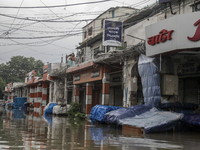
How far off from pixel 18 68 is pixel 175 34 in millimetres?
81251

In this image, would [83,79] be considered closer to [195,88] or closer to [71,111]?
[71,111]

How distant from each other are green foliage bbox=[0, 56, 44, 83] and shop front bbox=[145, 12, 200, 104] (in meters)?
74.3

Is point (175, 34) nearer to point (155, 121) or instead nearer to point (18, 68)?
point (155, 121)

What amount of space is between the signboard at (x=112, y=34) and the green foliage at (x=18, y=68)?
232 feet

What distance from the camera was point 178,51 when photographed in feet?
44.7

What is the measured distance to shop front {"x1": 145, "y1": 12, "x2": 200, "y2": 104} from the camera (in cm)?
1280

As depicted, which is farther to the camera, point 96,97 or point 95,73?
point 96,97

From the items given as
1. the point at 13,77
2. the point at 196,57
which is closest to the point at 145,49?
the point at 196,57

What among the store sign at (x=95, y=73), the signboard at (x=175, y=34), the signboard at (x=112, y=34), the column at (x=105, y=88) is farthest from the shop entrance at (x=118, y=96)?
the signboard at (x=175, y=34)

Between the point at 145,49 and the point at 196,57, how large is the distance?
10.8ft

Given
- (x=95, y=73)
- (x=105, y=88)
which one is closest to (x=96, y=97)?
(x=95, y=73)

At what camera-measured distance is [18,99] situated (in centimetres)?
5784

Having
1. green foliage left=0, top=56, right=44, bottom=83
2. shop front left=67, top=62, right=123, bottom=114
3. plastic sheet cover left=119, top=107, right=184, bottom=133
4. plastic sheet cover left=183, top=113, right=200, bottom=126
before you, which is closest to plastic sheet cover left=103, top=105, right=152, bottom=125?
plastic sheet cover left=119, top=107, right=184, bottom=133

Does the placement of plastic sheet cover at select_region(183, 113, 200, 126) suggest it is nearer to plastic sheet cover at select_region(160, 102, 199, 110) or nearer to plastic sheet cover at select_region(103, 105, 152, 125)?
plastic sheet cover at select_region(160, 102, 199, 110)
